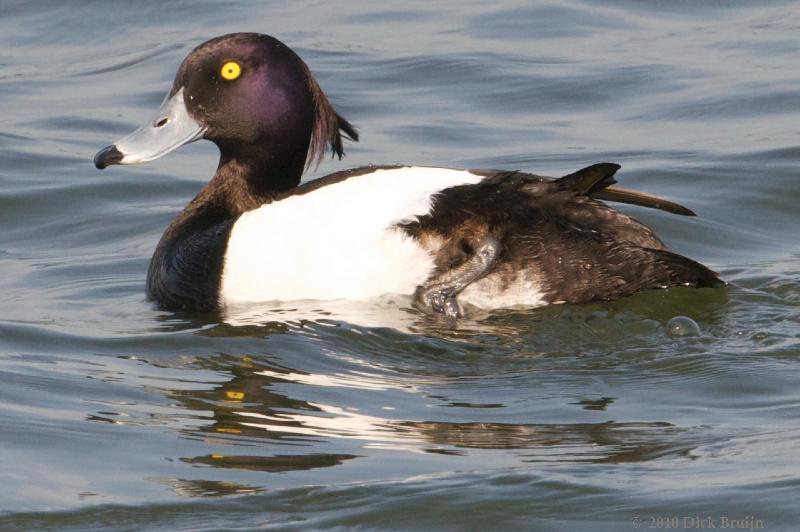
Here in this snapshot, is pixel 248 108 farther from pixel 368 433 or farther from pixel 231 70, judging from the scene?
pixel 368 433

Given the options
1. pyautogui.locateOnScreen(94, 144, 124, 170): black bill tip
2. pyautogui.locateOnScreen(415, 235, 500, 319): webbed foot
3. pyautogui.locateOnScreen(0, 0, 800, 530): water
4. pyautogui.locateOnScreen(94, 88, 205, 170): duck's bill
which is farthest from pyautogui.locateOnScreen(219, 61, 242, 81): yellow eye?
pyautogui.locateOnScreen(415, 235, 500, 319): webbed foot

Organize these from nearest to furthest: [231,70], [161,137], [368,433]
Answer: [368,433]
[231,70]
[161,137]

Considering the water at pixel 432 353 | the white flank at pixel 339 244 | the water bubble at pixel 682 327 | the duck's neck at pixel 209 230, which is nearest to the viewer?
the water at pixel 432 353

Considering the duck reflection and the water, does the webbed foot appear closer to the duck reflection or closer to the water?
the water

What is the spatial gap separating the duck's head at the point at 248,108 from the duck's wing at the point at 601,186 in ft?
3.68

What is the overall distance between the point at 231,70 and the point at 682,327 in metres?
2.00


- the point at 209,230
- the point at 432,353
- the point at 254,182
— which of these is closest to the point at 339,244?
the point at 432,353

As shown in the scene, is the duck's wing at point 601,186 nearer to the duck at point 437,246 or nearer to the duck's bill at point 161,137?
the duck at point 437,246

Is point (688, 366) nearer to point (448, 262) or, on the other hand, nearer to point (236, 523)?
point (448, 262)

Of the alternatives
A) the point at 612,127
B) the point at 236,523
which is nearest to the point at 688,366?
the point at 236,523

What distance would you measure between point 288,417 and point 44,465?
0.73 metres

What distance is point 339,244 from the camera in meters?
5.52

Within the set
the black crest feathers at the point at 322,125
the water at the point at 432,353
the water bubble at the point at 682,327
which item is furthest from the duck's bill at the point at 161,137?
the water bubble at the point at 682,327

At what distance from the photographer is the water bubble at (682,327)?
538 cm
